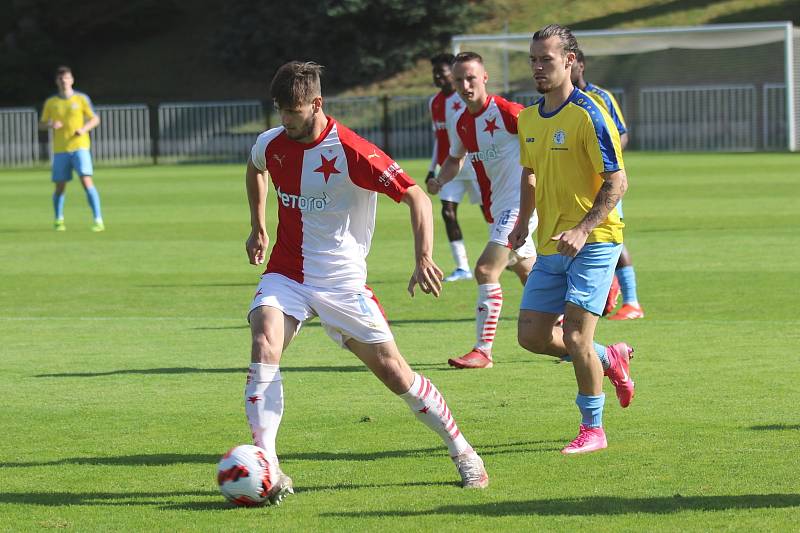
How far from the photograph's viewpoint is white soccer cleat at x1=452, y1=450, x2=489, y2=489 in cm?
616

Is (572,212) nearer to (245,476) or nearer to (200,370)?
(245,476)

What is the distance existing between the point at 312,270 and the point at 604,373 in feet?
6.49

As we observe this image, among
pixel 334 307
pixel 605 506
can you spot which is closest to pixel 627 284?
pixel 334 307

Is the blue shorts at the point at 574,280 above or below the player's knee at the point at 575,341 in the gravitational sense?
above

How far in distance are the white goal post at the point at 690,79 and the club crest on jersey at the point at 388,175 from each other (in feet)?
93.0

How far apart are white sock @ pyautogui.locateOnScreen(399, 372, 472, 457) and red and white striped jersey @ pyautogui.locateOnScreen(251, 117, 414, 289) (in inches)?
21.4

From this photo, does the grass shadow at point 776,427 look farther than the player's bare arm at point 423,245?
Yes

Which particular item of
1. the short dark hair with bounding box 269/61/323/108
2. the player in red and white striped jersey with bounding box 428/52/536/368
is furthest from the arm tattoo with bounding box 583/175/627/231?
the player in red and white striped jersey with bounding box 428/52/536/368

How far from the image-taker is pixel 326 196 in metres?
6.27

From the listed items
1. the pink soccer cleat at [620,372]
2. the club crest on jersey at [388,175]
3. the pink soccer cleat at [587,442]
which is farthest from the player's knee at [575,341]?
the club crest on jersey at [388,175]

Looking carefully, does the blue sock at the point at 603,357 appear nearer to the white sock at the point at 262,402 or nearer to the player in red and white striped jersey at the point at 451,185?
the white sock at the point at 262,402

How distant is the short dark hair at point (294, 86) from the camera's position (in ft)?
19.4

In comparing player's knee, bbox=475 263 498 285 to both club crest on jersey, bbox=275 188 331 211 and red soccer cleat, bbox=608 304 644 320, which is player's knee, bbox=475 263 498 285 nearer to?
red soccer cleat, bbox=608 304 644 320

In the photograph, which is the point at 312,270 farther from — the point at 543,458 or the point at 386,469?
the point at 543,458
